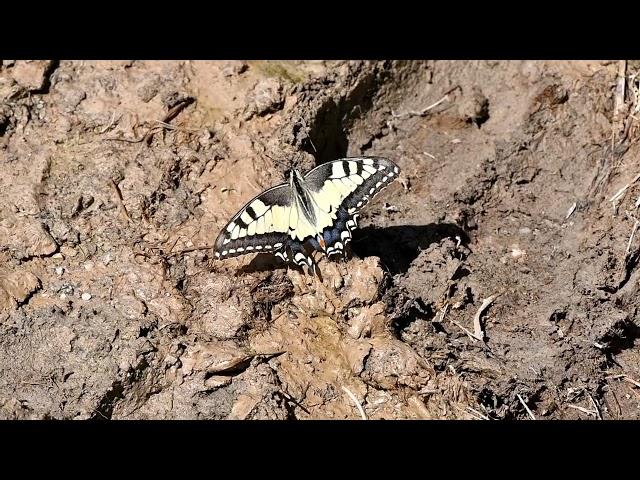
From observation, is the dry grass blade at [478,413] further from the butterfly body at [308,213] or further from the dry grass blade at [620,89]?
the dry grass blade at [620,89]

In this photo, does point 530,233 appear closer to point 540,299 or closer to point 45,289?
point 540,299

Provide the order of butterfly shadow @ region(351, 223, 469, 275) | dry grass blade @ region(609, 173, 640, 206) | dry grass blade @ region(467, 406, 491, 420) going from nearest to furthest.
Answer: dry grass blade @ region(467, 406, 491, 420), butterfly shadow @ region(351, 223, 469, 275), dry grass blade @ region(609, 173, 640, 206)

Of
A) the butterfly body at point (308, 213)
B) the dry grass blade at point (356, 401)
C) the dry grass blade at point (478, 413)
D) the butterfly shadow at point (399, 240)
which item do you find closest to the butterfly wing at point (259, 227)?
the butterfly body at point (308, 213)

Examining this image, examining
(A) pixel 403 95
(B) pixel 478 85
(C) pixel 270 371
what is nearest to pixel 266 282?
(C) pixel 270 371

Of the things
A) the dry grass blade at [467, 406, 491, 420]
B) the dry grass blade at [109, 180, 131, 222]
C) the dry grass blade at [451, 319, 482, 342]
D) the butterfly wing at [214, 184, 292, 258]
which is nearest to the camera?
the dry grass blade at [467, 406, 491, 420]

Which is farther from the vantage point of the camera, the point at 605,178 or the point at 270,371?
the point at 605,178

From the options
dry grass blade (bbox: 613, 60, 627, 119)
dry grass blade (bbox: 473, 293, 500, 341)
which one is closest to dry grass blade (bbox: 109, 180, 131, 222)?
dry grass blade (bbox: 473, 293, 500, 341)

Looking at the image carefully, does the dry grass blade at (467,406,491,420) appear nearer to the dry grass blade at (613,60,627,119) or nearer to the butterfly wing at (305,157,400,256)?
the butterfly wing at (305,157,400,256)
